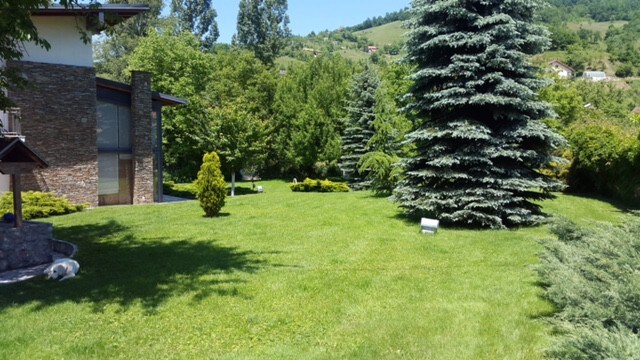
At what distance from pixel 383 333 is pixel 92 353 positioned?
334 centimetres

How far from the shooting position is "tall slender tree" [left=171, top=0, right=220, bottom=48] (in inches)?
2092

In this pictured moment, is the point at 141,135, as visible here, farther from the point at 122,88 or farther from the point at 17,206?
the point at 17,206

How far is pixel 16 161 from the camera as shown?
9711mm

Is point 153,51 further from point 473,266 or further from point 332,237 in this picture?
point 473,266

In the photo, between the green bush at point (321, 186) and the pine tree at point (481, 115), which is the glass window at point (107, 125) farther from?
the pine tree at point (481, 115)

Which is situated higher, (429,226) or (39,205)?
(429,226)

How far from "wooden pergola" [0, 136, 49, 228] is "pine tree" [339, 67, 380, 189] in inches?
752

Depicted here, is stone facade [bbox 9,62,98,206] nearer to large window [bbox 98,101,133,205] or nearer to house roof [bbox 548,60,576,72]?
large window [bbox 98,101,133,205]

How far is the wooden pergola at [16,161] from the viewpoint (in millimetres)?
9500

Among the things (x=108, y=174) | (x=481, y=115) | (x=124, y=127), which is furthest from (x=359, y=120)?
(x=481, y=115)

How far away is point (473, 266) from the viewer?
9.01 m

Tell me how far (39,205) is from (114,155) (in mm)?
4428

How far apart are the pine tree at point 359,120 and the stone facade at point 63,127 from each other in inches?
541

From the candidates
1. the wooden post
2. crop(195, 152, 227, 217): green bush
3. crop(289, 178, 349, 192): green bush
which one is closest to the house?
crop(195, 152, 227, 217): green bush
